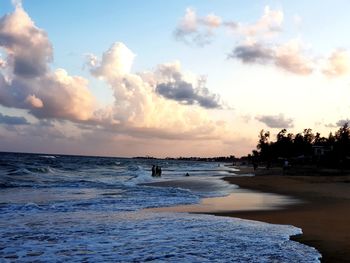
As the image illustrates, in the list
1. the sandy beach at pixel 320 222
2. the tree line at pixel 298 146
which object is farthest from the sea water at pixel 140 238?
the tree line at pixel 298 146

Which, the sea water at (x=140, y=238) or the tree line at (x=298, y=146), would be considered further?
the tree line at (x=298, y=146)

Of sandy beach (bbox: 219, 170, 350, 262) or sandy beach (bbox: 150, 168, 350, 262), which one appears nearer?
sandy beach (bbox: 219, 170, 350, 262)

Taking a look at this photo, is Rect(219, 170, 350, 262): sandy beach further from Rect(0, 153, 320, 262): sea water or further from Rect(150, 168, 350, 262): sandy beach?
Rect(0, 153, 320, 262): sea water

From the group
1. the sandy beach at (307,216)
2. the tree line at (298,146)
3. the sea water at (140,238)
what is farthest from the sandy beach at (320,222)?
the tree line at (298,146)

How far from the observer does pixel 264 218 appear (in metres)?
A: 16.7

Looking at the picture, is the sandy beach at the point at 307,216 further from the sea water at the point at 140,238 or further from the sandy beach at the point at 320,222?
the sea water at the point at 140,238

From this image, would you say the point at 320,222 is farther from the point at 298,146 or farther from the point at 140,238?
the point at 298,146

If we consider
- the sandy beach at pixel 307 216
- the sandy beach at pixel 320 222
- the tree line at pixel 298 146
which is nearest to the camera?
the sandy beach at pixel 320 222

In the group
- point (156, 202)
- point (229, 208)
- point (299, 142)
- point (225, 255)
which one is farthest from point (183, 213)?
point (299, 142)

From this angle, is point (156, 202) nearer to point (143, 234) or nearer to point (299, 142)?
point (143, 234)

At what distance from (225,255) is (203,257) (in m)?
0.55

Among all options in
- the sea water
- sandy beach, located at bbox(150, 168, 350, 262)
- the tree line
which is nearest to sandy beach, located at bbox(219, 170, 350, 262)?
sandy beach, located at bbox(150, 168, 350, 262)

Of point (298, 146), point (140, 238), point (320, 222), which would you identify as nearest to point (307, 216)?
point (320, 222)

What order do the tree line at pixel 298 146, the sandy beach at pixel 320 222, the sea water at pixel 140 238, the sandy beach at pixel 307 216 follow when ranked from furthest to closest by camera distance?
the tree line at pixel 298 146 < the sandy beach at pixel 307 216 < the sandy beach at pixel 320 222 < the sea water at pixel 140 238
